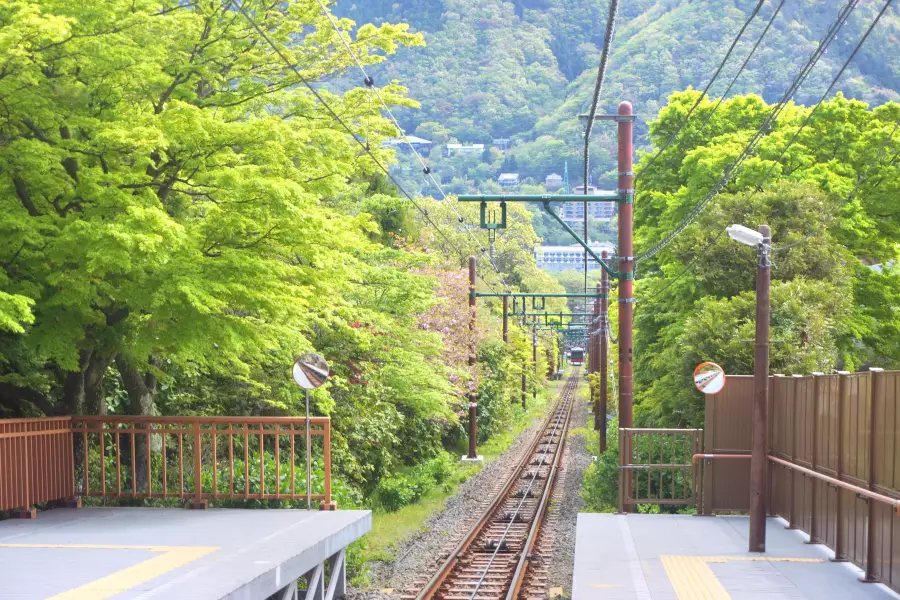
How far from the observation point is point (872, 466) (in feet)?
34.7

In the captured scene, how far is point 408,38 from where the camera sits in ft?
63.9

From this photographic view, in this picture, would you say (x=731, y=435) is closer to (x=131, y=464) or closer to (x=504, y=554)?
(x=504, y=554)

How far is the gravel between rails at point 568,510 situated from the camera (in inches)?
695

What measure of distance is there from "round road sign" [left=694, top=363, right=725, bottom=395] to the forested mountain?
3061cm

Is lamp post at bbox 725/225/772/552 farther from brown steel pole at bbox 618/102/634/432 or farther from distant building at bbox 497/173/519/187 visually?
distant building at bbox 497/173/519/187

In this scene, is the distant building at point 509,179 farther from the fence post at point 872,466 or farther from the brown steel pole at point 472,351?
the fence post at point 872,466

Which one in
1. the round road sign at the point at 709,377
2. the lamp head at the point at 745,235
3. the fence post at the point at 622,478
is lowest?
the fence post at the point at 622,478

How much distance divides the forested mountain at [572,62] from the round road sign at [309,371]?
110 ft

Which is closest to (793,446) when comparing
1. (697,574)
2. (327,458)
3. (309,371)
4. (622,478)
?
(697,574)

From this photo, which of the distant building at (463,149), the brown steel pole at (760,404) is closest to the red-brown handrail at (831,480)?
the brown steel pole at (760,404)

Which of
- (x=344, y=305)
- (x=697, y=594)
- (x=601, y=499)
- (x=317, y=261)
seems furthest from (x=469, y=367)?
(x=697, y=594)

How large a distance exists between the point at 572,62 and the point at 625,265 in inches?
3174

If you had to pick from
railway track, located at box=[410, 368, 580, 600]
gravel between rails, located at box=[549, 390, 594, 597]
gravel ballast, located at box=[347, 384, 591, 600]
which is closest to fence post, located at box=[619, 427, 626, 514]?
gravel between rails, located at box=[549, 390, 594, 597]

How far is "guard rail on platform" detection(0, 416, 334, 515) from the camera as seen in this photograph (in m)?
13.1
